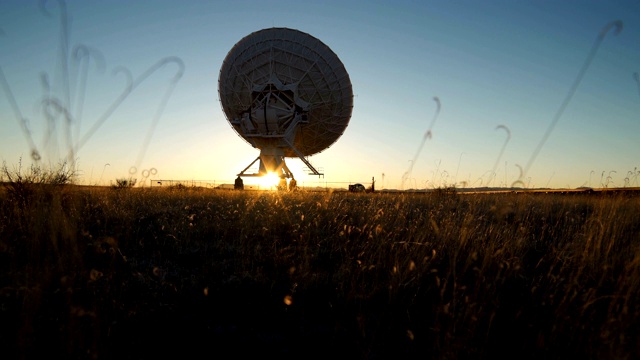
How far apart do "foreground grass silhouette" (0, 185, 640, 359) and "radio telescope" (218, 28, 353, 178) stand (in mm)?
20560

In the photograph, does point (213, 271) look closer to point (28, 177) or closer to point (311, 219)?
point (311, 219)

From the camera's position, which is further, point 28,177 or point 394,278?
point 28,177

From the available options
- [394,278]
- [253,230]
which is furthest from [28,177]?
[394,278]

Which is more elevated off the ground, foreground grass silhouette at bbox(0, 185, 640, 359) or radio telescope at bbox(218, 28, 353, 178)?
radio telescope at bbox(218, 28, 353, 178)

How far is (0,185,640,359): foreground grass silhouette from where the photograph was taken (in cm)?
244

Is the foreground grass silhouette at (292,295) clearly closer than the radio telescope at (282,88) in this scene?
Yes

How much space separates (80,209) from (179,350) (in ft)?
13.0

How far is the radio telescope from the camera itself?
24062 mm

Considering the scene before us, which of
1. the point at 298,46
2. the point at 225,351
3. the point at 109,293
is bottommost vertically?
the point at 225,351

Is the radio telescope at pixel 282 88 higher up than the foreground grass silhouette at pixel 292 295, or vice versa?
the radio telescope at pixel 282 88

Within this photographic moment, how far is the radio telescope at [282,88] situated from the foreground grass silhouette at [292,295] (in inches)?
809

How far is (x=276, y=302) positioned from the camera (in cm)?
311

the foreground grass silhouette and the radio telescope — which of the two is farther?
the radio telescope

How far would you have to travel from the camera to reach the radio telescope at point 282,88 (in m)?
24.1
